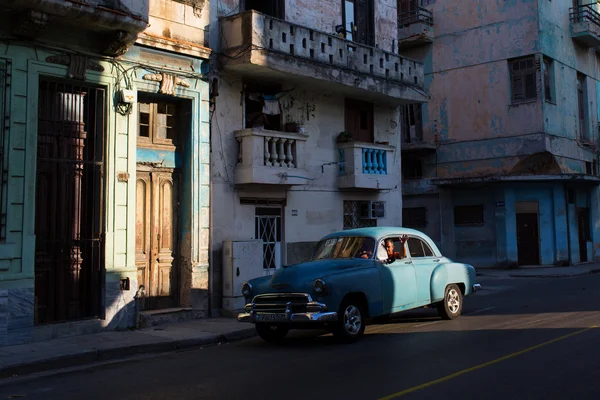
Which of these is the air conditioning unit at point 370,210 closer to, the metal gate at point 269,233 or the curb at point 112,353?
the metal gate at point 269,233

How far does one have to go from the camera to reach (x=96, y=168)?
37.7 feet

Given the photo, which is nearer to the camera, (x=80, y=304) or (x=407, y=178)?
(x=80, y=304)

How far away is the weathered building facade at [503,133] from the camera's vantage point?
2595 cm

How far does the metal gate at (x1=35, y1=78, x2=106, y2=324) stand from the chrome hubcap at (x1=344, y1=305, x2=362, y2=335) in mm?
4958

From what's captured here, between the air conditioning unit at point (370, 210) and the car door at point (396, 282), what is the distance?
6897 mm

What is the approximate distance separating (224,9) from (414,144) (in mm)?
16044

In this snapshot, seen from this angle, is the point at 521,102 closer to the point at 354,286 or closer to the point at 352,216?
the point at 352,216

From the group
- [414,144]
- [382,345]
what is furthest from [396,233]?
[414,144]

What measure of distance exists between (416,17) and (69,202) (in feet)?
73.8

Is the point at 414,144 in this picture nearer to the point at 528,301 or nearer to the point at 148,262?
the point at 528,301

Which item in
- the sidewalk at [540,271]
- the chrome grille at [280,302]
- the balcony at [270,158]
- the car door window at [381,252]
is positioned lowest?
the sidewalk at [540,271]

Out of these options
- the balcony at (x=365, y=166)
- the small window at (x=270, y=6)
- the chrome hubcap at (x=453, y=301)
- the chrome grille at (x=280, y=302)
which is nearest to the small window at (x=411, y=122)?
the balcony at (x=365, y=166)

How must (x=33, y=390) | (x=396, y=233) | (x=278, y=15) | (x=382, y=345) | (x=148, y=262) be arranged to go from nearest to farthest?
(x=33, y=390) → (x=382, y=345) → (x=396, y=233) → (x=148, y=262) → (x=278, y=15)

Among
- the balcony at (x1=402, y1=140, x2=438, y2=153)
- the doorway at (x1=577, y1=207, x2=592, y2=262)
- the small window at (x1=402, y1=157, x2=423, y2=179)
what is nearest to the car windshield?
the balcony at (x1=402, y1=140, x2=438, y2=153)
